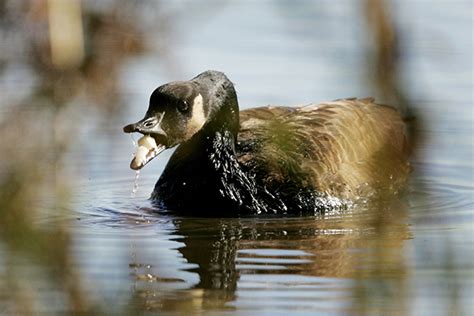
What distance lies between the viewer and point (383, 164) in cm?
326

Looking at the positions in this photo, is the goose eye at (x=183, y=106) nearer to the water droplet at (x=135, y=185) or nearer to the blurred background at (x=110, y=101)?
the water droplet at (x=135, y=185)

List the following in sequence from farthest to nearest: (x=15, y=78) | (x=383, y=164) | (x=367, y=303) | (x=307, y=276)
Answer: (x=307, y=276) < (x=383, y=164) < (x=367, y=303) < (x=15, y=78)

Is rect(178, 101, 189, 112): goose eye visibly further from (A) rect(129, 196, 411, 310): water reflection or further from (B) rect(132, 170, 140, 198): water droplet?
(A) rect(129, 196, 411, 310): water reflection

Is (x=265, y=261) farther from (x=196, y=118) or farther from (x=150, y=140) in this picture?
(x=196, y=118)

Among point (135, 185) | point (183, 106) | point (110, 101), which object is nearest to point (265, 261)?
point (183, 106)

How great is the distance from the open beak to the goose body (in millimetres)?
11

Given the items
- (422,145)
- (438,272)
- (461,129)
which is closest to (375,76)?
(422,145)

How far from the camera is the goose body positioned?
1005cm

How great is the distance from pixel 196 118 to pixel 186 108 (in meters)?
0.23

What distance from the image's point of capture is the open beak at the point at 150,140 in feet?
31.6

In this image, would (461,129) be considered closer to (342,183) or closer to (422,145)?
(342,183)

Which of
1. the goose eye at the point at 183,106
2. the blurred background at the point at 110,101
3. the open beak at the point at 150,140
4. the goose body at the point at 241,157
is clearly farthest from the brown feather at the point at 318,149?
the blurred background at the point at 110,101

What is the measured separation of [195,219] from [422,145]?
7530 mm

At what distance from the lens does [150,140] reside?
387 inches
